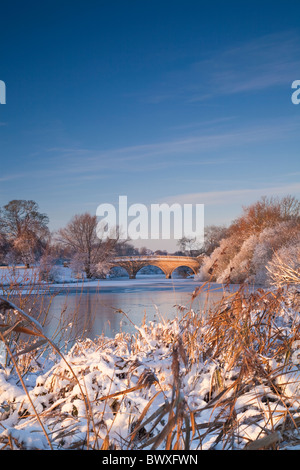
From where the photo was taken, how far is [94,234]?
128 ft

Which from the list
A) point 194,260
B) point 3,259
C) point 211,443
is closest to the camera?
point 211,443

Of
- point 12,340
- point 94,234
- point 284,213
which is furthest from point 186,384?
point 94,234

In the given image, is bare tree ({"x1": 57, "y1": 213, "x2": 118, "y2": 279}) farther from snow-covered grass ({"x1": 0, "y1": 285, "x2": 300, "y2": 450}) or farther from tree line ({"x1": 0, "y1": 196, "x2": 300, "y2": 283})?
snow-covered grass ({"x1": 0, "y1": 285, "x2": 300, "y2": 450})

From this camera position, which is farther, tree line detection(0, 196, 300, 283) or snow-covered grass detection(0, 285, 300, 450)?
tree line detection(0, 196, 300, 283)

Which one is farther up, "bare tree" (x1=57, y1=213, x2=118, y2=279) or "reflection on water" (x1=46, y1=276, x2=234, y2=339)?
"bare tree" (x1=57, y1=213, x2=118, y2=279)

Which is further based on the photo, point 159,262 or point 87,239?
point 159,262

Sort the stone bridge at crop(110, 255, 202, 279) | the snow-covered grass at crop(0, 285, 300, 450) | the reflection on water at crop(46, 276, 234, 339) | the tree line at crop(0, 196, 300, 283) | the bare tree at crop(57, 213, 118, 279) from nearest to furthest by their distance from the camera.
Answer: the snow-covered grass at crop(0, 285, 300, 450) → the reflection on water at crop(46, 276, 234, 339) → the tree line at crop(0, 196, 300, 283) → the bare tree at crop(57, 213, 118, 279) → the stone bridge at crop(110, 255, 202, 279)

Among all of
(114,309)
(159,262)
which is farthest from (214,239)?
(114,309)

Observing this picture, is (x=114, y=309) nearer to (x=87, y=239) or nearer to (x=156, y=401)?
(x=156, y=401)

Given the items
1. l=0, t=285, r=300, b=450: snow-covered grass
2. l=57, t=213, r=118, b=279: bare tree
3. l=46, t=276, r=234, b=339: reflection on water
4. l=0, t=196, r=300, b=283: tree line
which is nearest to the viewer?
l=0, t=285, r=300, b=450: snow-covered grass

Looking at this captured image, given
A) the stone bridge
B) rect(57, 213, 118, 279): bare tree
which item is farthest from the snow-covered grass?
the stone bridge

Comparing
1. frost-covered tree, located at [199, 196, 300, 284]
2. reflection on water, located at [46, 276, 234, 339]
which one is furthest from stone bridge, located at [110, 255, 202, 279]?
reflection on water, located at [46, 276, 234, 339]

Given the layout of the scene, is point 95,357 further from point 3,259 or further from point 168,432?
point 3,259
